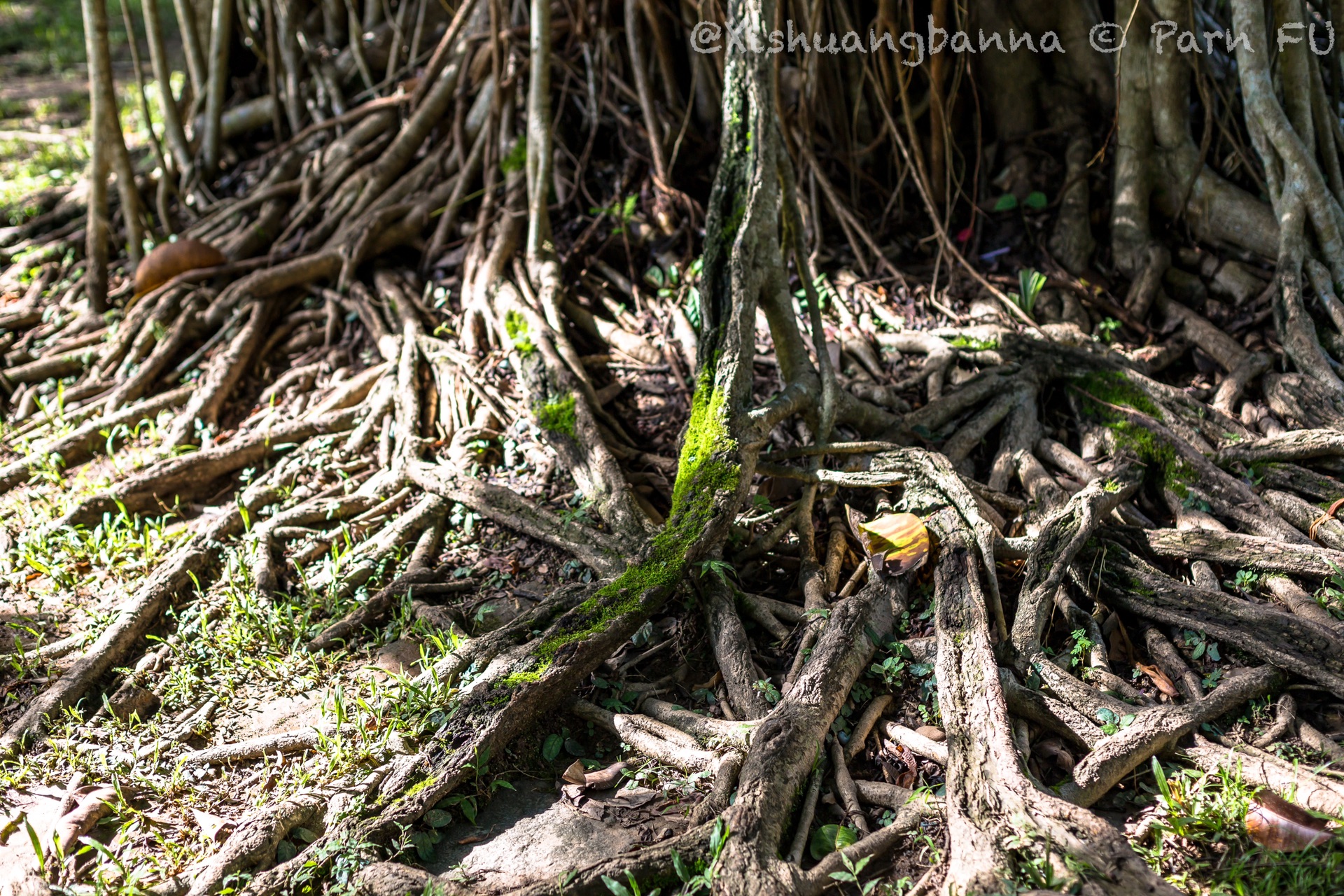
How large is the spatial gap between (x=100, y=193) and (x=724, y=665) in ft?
15.8

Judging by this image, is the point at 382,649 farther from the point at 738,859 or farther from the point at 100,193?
the point at 100,193

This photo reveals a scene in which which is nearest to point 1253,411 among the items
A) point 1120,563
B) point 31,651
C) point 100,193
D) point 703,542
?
point 1120,563

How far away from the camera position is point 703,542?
2740mm

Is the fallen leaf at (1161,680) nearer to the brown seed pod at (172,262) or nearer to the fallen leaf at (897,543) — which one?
the fallen leaf at (897,543)

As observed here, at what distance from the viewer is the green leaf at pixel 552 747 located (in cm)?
242

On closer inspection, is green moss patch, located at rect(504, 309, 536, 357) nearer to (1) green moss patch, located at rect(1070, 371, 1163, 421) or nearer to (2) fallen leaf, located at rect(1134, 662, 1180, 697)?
(1) green moss patch, located at rect(1070, 371, 1163, 421)

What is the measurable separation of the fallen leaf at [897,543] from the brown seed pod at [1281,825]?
0.99 meters

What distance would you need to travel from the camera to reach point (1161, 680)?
2395mm

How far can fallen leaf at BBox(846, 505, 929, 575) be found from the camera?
8.73 ft

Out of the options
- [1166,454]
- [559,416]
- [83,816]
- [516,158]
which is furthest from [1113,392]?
[83,816]

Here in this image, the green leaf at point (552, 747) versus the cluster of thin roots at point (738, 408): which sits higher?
the cluster of thin roots at point (738, 408)

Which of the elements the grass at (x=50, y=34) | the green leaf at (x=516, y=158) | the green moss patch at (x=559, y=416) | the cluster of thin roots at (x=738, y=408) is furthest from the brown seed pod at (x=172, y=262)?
the grass at (x=50, y=34)

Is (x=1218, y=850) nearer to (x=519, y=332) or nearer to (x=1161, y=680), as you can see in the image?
Answer: (x=1161, y=680)

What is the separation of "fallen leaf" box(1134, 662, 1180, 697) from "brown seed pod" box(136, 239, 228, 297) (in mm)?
4709
